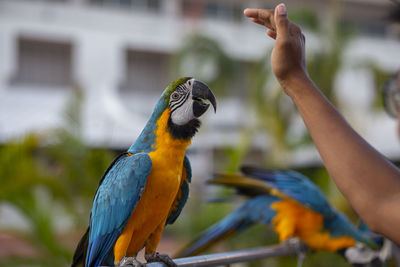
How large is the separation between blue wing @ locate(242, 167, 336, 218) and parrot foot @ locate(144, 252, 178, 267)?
754 mm

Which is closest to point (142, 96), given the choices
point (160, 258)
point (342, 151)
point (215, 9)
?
point (215, 9)

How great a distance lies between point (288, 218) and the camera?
5.83 ft

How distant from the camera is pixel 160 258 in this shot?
3.12ft

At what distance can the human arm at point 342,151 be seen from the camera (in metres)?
0.57

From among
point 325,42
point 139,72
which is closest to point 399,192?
point 325,42

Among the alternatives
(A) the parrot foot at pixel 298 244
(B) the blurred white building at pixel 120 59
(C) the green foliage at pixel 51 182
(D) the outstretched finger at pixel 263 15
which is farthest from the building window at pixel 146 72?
(D) the outstretched finger at pixel 263 15

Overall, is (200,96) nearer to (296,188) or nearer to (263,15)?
(263,15)

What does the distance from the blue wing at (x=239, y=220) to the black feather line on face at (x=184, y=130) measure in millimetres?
761

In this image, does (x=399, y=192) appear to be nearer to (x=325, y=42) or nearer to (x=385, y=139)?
(x=325, y=42)

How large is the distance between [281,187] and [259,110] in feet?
15.2

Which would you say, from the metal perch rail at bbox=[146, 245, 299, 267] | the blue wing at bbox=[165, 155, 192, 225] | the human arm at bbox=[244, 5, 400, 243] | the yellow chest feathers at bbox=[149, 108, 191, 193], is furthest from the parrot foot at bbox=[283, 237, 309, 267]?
the human arm at bbox=[244, 5, 400, 243]

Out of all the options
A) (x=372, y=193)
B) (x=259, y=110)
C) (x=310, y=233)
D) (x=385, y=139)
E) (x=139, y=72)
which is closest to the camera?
(x=372, y=193)

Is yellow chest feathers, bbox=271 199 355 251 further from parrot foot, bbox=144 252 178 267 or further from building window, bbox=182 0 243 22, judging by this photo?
building window, bbox=182 0 243 22

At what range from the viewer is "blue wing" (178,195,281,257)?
162 cm
